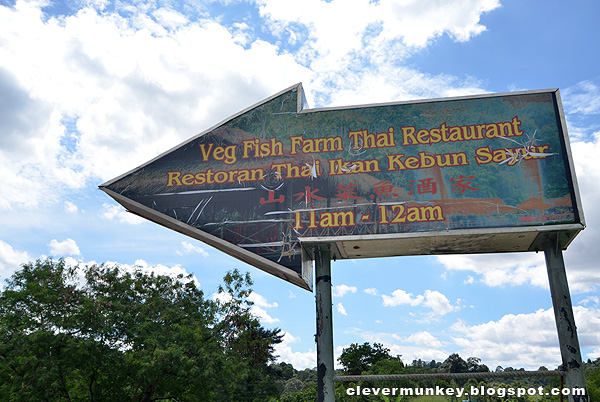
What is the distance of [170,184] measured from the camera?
10.4 m

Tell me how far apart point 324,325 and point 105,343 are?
7321mm

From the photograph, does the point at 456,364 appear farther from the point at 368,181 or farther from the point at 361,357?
the point at 368,181

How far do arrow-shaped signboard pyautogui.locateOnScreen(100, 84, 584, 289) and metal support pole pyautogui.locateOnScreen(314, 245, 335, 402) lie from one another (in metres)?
0.31

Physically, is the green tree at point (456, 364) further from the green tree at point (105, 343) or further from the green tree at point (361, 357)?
the green tree at point (105, 343)

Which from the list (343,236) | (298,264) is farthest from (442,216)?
(298,264)

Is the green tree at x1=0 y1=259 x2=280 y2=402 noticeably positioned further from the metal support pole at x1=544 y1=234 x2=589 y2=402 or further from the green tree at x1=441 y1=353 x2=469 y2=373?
the green tree at x1=441 y1=353 x2=469 y2=373

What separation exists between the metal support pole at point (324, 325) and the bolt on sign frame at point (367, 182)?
83 mm

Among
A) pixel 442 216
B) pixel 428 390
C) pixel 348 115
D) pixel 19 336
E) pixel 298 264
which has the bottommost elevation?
pixel 428 390

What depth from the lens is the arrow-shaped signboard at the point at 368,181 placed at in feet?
30.0

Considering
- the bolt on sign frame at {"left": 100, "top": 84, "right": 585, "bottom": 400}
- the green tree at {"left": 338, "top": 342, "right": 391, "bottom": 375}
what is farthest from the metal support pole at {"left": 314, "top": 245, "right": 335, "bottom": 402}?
the green tree at {"left": 338, "top": 342, "right": 391, "bottom": 375}

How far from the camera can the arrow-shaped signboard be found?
9.13 m

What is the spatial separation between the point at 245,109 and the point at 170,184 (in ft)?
7.65

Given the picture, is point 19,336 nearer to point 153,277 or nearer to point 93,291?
point 93,291

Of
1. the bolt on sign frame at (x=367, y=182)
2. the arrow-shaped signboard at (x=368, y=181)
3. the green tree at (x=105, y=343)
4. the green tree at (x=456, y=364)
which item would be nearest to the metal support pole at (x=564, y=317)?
the bolt on sign frame at (x=367, y=182)
